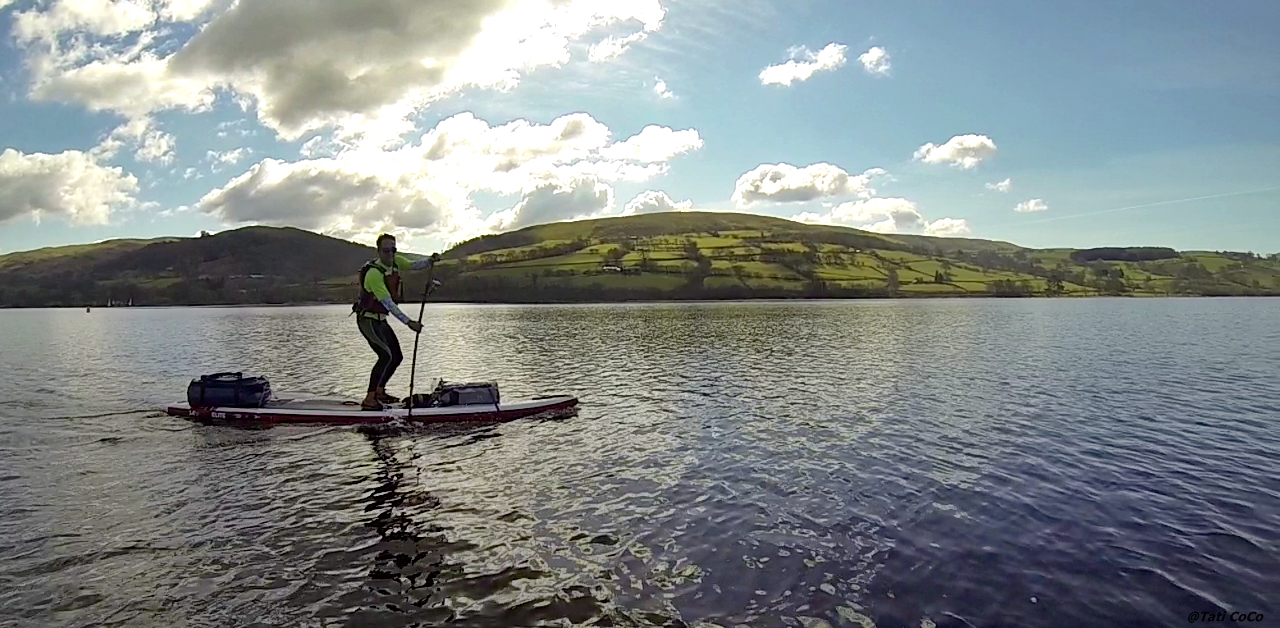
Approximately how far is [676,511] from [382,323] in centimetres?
1297

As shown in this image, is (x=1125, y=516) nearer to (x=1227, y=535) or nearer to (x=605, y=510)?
(x=1227, y=535)

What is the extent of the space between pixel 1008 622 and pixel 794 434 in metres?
12.7

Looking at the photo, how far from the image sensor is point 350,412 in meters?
23.4

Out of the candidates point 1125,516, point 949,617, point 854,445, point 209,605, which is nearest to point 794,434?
→ point 854,445

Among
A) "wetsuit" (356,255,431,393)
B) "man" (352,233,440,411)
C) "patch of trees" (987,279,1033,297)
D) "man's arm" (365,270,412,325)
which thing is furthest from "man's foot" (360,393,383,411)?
"patch of trees" (987,279,1033,297)

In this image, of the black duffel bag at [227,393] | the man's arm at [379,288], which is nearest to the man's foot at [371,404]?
the man's arm at [379,288]

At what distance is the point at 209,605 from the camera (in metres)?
10.1

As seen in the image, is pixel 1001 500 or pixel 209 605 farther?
pixel 1001 500

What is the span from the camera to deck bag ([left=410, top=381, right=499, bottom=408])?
24.1 m

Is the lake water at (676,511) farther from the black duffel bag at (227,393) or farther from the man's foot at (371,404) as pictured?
the man's foot at (371,404)

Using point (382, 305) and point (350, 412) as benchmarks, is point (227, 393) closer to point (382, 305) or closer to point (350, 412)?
point (350, 412)

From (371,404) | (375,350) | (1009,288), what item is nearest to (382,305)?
(375,350)

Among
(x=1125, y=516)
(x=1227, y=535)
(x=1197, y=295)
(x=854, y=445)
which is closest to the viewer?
(x=1227, y=535)

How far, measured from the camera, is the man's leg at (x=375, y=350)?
2312cm
